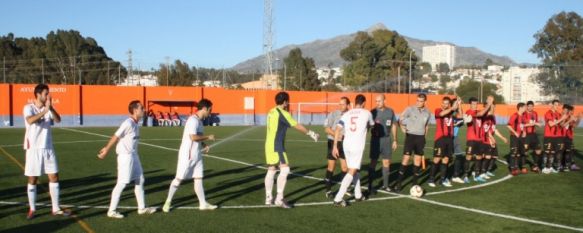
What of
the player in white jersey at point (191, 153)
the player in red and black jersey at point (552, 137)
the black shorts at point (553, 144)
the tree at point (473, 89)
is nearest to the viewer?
the player in white jersey at point (191, 153)

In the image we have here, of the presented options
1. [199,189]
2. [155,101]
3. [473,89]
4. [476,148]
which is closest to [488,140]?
[476,148]

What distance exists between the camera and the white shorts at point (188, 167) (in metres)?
9.09

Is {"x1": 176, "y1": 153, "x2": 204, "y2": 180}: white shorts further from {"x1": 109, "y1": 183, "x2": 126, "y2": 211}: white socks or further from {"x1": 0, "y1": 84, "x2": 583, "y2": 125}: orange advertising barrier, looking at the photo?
{"x1": 0, "y1": 84, "x2": 583, "y2": 125}: orange advertising barrier

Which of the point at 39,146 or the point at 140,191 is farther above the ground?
the point at 39,146

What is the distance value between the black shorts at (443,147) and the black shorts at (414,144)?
87 centimetres

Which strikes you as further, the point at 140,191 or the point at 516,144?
the point at 516,144

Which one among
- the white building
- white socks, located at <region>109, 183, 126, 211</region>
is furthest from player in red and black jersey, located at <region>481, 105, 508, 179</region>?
the white building

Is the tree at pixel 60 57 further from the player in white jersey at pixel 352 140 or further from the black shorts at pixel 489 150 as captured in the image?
the player in white jersey at pixel 352 140

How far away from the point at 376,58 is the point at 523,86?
2634 cm

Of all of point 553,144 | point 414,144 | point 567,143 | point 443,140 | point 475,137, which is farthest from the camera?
point 567,143

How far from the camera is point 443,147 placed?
40.7 ft

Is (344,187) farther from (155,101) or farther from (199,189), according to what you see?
(155,101)

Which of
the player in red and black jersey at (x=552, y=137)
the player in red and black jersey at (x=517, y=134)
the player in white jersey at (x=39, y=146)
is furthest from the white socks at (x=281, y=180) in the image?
the player in red and black jersey at (x=552, y=137)

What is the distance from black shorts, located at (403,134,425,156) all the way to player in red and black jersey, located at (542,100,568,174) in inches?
231
